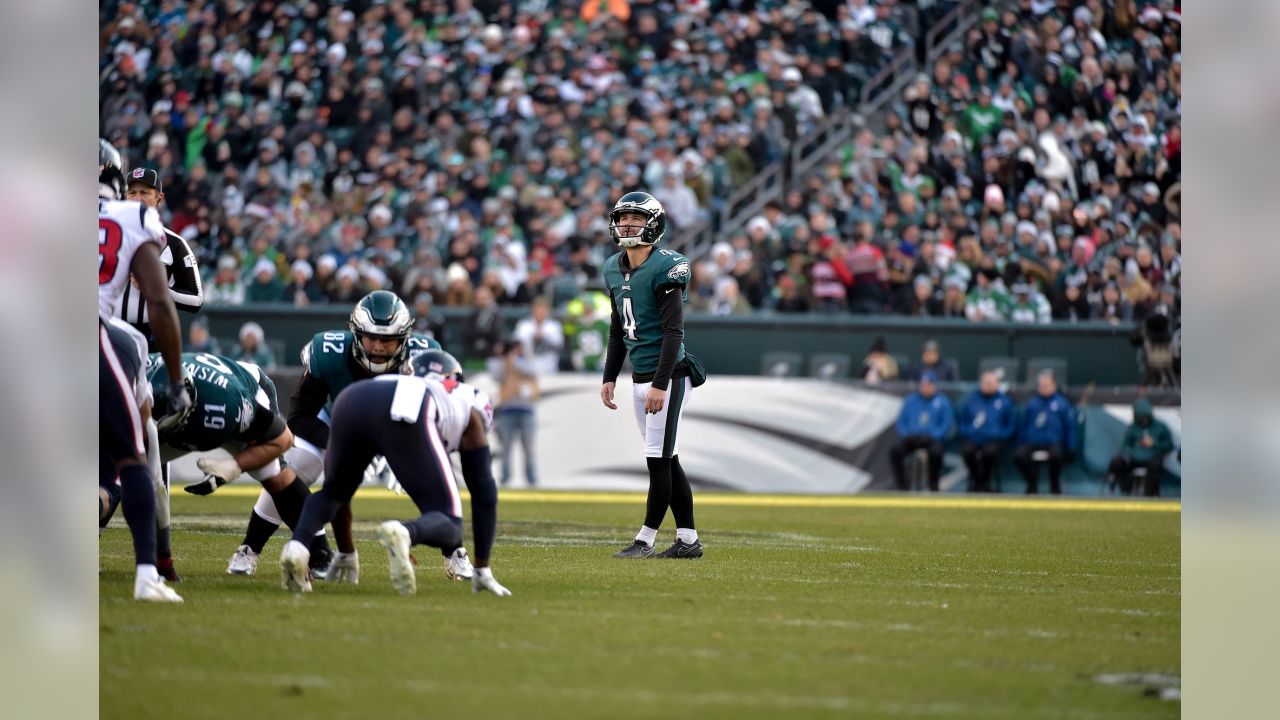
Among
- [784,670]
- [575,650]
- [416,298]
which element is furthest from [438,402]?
[416,298]

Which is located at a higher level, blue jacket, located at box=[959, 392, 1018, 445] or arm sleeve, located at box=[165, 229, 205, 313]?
arm sleeve, located at box=[165, 229, 205, 313]

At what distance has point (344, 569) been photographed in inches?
285

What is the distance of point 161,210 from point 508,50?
17.2 feet

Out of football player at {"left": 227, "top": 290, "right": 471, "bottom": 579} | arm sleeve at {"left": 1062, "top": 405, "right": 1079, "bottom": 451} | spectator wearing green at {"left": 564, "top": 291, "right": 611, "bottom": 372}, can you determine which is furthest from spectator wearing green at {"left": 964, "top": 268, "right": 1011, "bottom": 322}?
football player at {"left": 227, "top": 290, "right": 471, "bottom": 579}

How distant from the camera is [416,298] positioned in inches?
692

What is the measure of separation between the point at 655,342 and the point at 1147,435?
8.84 m

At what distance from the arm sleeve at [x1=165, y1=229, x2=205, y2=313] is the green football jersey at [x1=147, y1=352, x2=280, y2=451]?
0.97 ft

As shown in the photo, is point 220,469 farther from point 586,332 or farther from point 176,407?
point 586,332

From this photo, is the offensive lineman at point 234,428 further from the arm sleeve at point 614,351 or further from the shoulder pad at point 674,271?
the shoulder pad at point 674,271

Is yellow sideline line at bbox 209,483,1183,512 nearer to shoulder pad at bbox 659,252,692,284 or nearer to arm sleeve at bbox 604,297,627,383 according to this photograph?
arm sleeve at bbox 604,297,627,383

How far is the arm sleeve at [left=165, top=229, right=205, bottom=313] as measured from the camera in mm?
7629

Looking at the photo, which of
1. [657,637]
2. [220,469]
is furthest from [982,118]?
[657,637]

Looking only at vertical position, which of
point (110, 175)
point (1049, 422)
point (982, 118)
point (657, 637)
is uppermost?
point (982, 118)
